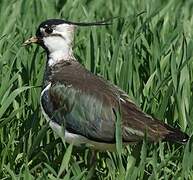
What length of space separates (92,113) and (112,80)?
25.8 inches

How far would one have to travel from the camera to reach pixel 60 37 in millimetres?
5047

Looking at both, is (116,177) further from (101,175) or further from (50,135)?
(50,135)

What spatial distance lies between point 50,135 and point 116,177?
77 centimetres

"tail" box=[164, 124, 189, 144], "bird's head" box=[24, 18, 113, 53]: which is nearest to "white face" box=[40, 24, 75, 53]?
"bird's head" box=[24, 18, 113, 53]

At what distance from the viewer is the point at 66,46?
5039 millimetres

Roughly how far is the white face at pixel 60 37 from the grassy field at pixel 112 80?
19 cm

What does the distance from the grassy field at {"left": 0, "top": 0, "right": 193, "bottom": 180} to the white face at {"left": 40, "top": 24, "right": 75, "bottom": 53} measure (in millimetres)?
189

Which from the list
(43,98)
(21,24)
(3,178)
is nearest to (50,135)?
(43,98)

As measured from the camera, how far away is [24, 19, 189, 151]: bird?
173 inches

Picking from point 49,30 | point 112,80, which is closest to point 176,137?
point 112,80

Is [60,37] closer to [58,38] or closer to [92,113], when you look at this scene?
[58,38]

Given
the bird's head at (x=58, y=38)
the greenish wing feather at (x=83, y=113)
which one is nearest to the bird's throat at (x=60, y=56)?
the bird's head at (x=58, y=38)

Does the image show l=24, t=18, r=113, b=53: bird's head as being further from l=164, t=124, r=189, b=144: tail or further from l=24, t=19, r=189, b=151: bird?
l=164, t=124, r=189, b=144: tail

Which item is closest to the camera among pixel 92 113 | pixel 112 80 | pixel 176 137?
pixel 176 137
